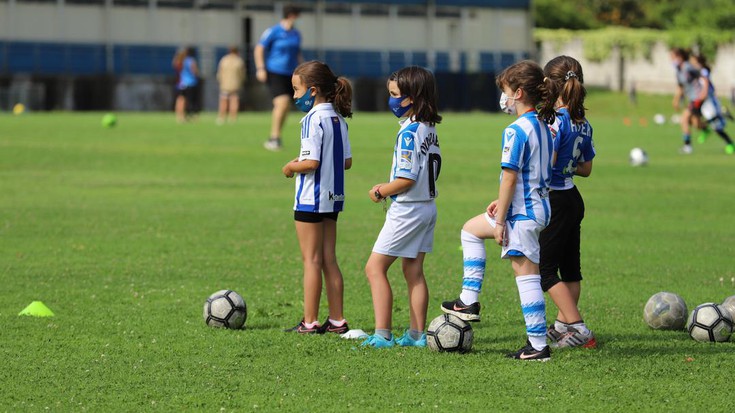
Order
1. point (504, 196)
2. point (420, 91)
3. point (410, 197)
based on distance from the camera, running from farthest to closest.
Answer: point (410, 197) → point (420, 91) → point (504, 196)

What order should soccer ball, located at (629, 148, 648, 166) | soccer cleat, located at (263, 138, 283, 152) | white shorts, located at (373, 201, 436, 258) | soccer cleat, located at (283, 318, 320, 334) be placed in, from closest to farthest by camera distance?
white shorts, located at (373, 201, 436, 258), soccer cleat, located at (283, 318, 320, 334), soccer ball, located at (629, 148, 648, 166), soccer cleat, located at (263, 138, 283, 152)

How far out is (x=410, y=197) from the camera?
7242mm

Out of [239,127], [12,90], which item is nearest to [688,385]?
[239,127]

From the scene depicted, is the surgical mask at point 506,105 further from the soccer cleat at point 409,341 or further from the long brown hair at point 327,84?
the soccer cleat at point 409,341

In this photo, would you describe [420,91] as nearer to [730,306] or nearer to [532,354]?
[532,354]

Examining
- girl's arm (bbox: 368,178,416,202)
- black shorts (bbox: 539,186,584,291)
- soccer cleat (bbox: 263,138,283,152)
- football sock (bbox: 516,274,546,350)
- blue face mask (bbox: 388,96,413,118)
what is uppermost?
blue face mask (bbox: 388,96,413,118)

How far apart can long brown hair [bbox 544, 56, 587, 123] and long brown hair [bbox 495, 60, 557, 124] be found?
1.28 ft

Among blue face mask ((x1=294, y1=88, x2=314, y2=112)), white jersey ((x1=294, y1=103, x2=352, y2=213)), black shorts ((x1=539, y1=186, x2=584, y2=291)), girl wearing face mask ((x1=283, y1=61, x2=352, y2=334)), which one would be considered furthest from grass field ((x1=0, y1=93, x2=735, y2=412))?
blue face mask ((x1=294, y1=88, x2=314, y2=112))

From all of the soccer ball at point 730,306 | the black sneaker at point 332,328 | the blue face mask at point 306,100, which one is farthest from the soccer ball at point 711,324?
the blue face mask at point 306,100

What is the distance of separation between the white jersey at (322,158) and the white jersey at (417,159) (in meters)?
0.58

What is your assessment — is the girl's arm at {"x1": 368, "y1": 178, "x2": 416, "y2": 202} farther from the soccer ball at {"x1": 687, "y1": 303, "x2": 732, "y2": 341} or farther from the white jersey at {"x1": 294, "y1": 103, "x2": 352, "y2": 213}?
the soccer ball at {"x1": 687, "y1": 303, "x2": 732, "y2": 341}

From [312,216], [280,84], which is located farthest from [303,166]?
[280,84]

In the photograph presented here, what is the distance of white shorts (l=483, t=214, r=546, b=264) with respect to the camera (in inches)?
271

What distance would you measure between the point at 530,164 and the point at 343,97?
4.71 ft
